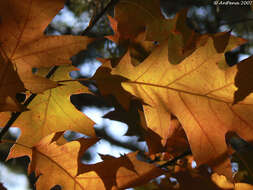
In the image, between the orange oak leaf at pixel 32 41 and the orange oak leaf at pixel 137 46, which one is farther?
the orange oak leaf at pixel 137 46

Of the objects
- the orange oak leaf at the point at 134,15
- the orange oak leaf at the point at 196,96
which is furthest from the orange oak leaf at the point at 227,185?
the orange oak leaf at the point at 134,15

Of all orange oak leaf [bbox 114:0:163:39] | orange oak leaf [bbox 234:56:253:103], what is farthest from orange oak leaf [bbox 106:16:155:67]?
orange oak leaf [bbox 234:56:253:103]

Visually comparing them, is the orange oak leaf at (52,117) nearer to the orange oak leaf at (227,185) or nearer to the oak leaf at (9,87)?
the oak leaf at (9,87)

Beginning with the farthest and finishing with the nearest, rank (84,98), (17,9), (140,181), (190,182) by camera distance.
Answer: (84,98)
(190,182)
(140,181)
(17,9)

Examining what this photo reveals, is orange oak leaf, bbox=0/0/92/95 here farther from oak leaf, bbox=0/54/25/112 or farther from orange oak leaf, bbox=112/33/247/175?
orange oak leaf, bbox=112/33/247/175

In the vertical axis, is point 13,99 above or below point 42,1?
below

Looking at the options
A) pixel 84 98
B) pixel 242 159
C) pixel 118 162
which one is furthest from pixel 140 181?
pixel 84 98

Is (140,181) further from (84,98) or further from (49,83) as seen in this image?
(84,98)
